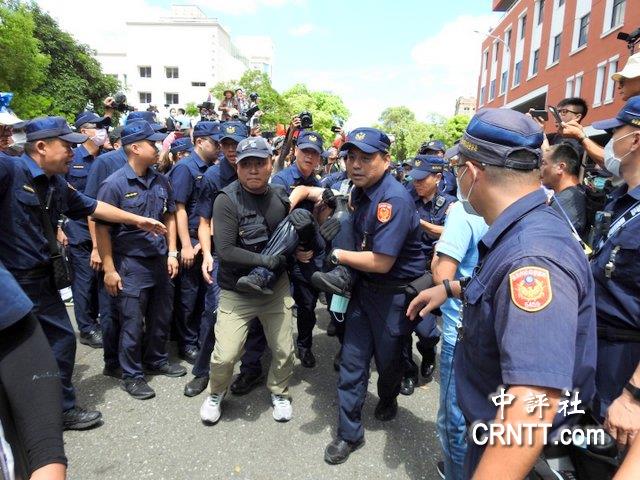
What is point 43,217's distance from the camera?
2.92 meters

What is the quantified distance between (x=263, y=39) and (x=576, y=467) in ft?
405

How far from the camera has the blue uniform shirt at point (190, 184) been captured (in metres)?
4.18

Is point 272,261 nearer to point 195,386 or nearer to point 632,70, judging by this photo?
point 195,386

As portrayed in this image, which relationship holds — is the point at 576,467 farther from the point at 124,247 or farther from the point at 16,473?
the point at 124,247

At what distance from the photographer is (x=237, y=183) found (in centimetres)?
335

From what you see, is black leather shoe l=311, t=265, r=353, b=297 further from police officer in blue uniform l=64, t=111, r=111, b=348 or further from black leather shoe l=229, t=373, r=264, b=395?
police officer in blue uniform l=64, t=111, r=111, b=348

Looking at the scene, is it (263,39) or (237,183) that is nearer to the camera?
(237,183)

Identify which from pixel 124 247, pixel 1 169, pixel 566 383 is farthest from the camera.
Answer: pixel 124 247

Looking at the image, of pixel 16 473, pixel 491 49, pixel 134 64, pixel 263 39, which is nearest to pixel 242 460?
pixel 16 473

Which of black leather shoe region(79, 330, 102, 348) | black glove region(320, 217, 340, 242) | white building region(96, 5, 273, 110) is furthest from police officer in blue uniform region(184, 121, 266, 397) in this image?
white building region(96, 5, 273, 110)

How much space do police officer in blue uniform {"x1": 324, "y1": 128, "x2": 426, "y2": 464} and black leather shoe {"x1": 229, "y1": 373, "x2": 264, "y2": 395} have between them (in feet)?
3.59

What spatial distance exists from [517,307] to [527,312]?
0.10 feet

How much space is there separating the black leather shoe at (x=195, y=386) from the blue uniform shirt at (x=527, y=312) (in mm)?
2737

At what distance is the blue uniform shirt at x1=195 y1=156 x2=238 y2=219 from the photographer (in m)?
4.17
